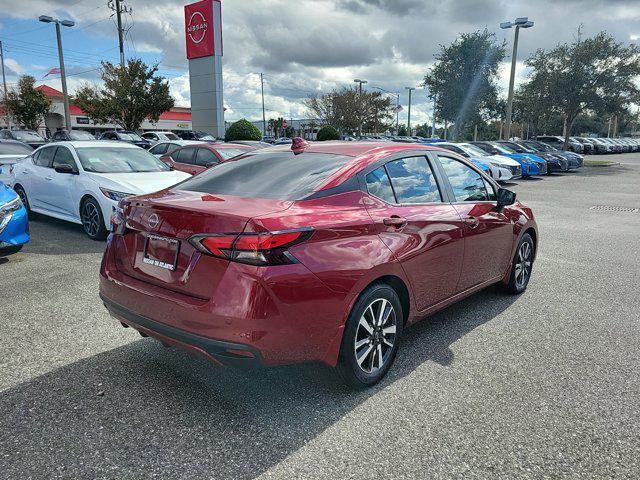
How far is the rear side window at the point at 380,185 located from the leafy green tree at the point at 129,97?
32.7 m

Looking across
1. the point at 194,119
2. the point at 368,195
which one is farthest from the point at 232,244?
the point at 194,119

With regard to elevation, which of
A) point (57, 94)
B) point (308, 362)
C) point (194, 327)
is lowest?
point (308, 362)

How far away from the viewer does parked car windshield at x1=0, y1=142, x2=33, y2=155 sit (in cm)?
1169

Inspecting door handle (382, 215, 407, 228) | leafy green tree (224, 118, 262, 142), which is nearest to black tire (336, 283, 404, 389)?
door handle (382, 215, 407, 228)

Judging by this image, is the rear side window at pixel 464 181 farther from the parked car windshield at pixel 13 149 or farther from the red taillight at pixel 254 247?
the parked car windshield at pixel 13 149

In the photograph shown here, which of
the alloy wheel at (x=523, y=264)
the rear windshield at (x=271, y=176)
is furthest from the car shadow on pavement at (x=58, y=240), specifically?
the alloy wheel at (x=523, y=264)

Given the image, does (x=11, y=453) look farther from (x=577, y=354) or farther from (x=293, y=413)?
(x=577, y=354)

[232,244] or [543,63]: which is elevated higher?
[543,63]

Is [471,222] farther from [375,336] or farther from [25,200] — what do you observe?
[25,200]

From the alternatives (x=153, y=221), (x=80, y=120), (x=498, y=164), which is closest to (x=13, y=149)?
(x=153, y=221)

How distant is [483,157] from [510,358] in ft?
53.9

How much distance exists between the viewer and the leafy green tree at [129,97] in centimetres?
3219

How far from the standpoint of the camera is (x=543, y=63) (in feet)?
94.3

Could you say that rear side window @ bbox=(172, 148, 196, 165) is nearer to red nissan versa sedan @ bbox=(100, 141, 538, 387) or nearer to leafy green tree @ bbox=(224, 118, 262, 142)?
red nissan versa sedan @ bbox=(100, 141, 538, 387)
